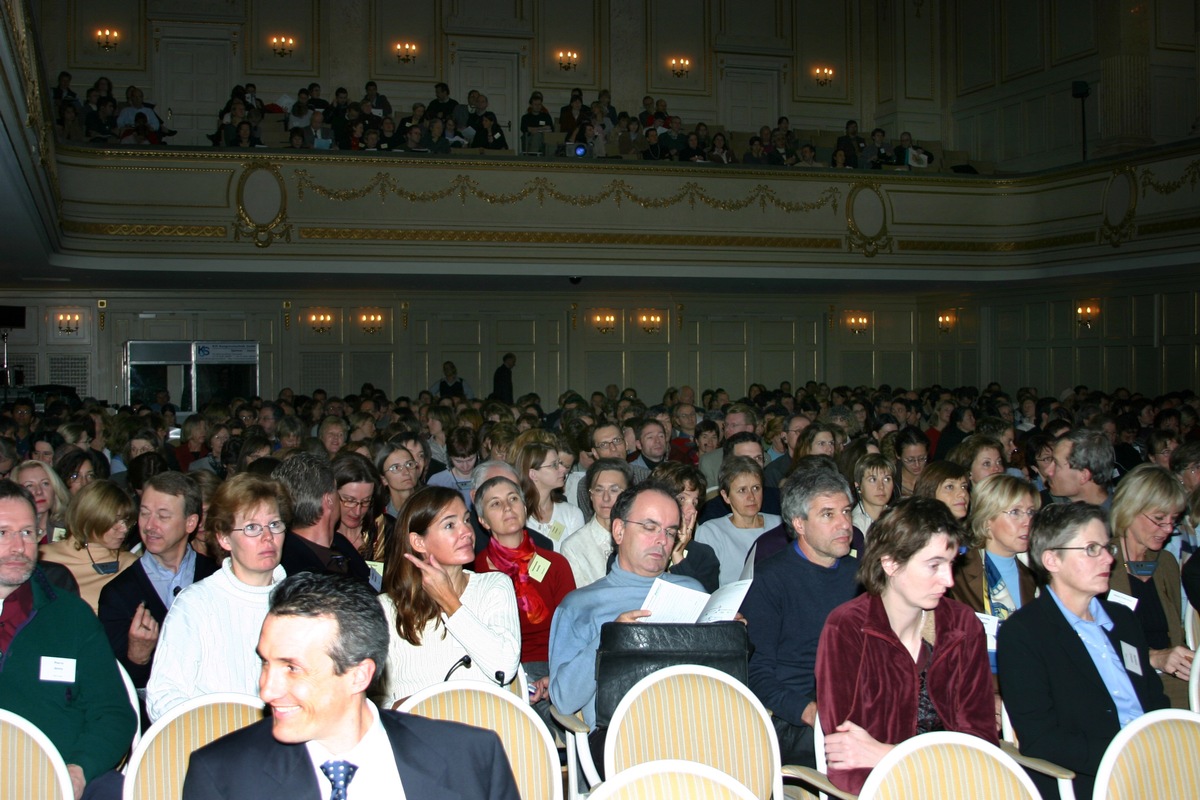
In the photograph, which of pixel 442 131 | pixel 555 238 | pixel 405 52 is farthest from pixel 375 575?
→ pixel 405 52

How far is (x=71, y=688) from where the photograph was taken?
10.2 feet

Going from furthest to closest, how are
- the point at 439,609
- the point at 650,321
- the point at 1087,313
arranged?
1. the point at 650,321
2. the point at 1087,313
3. the point at 439,609

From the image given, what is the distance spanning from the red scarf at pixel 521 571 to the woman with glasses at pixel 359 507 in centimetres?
77

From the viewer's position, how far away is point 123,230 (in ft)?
43.1

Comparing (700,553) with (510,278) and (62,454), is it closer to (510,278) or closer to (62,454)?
(62,454)

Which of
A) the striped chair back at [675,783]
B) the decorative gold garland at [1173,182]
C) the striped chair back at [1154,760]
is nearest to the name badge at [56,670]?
the striped chair back at [675,783]

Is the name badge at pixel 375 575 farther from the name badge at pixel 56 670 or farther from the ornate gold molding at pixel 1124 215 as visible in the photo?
the ornate gold molding at pixel 1124 215

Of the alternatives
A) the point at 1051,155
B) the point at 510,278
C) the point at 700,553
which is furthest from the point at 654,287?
the point at 700,553

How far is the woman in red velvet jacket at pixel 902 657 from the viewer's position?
3.02 metres

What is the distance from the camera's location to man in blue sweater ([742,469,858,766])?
3.53 metres

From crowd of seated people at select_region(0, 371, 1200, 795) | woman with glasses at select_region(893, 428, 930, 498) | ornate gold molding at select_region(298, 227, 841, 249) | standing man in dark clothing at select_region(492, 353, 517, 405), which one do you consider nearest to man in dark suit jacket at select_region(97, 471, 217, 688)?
crowd of seated people at select_region(0, 371, 1200, 795)

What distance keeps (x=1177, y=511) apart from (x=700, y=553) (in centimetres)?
200

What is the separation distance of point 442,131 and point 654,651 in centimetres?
1255

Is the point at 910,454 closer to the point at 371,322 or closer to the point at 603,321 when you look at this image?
the point at 603,321
